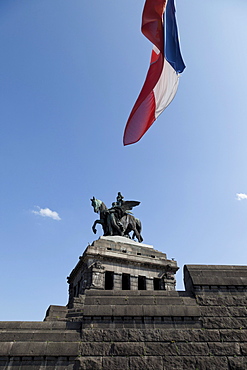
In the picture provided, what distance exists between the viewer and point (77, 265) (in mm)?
25234

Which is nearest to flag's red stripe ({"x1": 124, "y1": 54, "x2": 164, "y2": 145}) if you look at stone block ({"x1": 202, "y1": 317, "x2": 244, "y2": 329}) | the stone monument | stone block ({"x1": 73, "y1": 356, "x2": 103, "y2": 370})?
the stone monument

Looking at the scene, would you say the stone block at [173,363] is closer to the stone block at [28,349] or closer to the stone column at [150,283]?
the stone block at [28,349]

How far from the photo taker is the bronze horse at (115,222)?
96.8 ft

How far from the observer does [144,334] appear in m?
8.34

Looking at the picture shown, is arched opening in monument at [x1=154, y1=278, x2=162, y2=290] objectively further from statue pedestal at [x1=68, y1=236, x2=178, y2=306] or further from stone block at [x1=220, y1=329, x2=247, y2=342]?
stone block at [x1=220, y1=329, x2=247, y2=342]

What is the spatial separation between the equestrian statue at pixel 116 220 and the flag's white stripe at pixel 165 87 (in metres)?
18.7

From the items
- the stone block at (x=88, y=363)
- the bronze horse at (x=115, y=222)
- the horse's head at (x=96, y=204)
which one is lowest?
the stone block at (x=88, y=363)

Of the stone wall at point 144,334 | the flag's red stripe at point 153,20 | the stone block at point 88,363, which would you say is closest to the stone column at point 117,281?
the stone wall at point 144,334

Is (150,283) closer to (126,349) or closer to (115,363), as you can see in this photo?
(126,349)

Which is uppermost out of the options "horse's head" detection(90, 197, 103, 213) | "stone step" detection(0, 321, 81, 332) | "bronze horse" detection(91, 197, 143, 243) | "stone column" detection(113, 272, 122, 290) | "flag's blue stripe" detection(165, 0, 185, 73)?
"horse's head" detection(90, 197, 103, 213)

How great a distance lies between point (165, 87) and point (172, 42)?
6.64 ft

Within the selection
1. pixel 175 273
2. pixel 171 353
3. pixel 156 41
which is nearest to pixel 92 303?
pixel 171 353

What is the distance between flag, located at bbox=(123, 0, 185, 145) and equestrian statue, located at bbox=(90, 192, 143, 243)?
710 inches

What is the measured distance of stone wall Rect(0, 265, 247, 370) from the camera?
782cm
